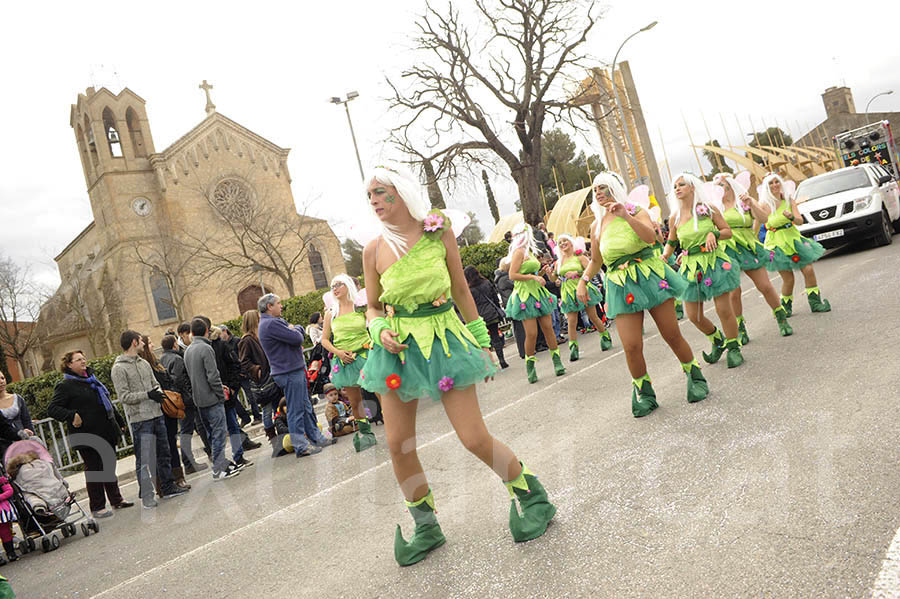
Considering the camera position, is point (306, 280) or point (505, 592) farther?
point (306, 280)

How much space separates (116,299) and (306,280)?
10.2 metres

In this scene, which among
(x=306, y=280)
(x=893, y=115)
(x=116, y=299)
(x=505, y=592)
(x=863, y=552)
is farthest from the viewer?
(x=893, y=115)

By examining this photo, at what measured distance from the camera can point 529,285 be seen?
977 cm

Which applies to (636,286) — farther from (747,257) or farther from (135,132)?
(135,132)

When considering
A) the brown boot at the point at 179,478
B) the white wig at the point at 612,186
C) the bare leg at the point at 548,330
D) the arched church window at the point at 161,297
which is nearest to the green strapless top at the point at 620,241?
the white wig at the point at 612,186

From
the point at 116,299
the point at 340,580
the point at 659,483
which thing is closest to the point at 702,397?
the point at 659,483

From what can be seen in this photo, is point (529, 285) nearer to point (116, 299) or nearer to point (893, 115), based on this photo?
point (116, 299)

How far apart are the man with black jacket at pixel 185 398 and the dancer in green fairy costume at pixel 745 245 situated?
262 inches

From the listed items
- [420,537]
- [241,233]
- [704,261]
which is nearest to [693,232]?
[704,261]

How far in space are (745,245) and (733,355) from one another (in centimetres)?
166

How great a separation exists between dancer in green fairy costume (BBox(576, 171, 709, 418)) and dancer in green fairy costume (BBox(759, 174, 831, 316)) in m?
3.34

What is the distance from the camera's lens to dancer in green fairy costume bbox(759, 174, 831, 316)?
28.1 ft

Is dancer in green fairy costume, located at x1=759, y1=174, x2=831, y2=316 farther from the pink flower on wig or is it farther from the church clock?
the church clock

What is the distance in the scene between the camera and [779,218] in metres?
8.95
